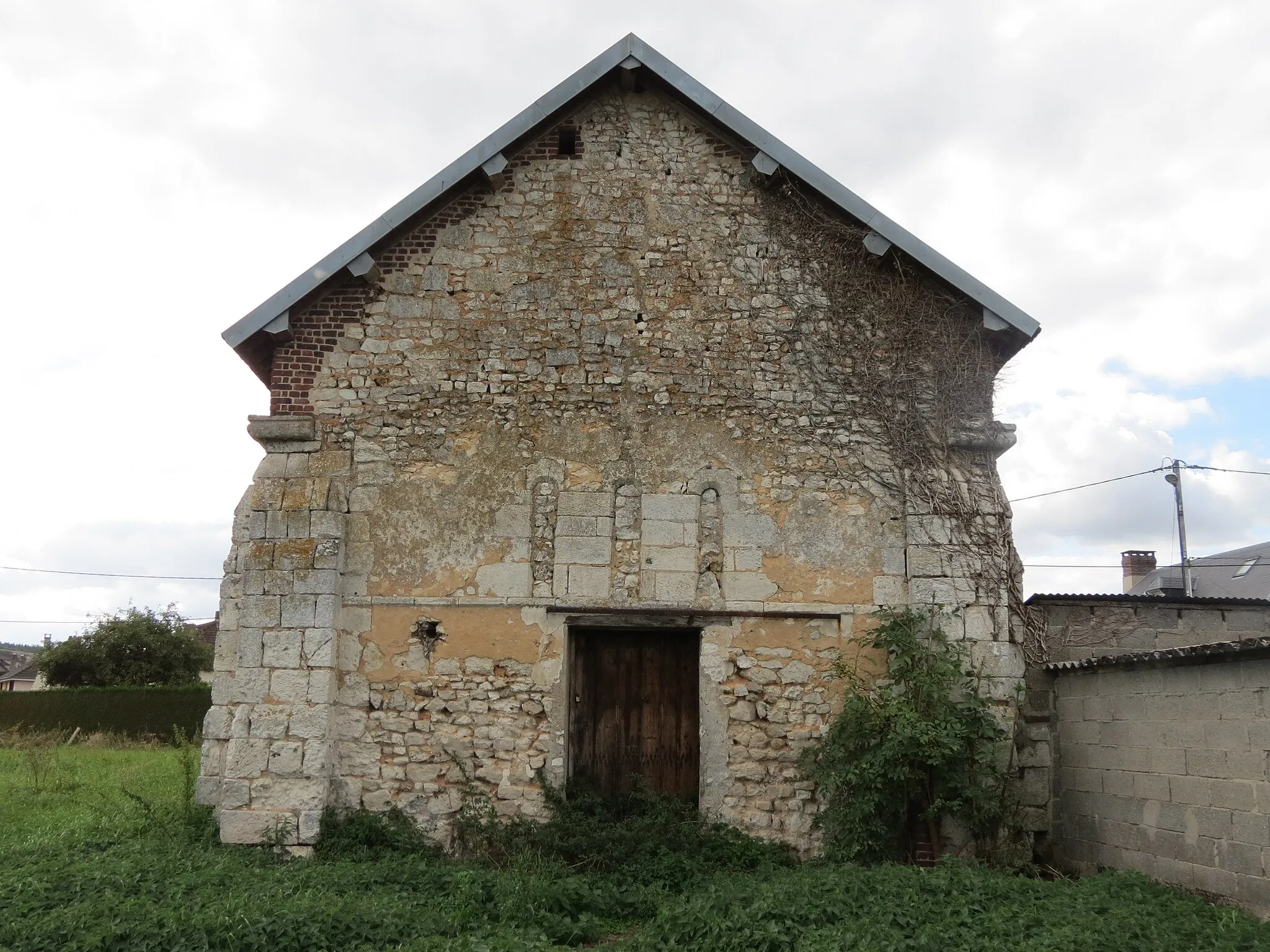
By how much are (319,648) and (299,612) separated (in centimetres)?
33

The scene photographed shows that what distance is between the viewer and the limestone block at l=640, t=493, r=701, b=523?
834 cm

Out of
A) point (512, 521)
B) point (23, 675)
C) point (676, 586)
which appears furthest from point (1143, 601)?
point (23, 675)

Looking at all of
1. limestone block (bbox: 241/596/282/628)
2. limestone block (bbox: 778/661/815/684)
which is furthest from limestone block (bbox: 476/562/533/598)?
limestone block (bbox: 778/661/815/684)

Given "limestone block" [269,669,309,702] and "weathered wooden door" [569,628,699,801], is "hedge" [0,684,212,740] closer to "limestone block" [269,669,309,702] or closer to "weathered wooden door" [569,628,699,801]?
"limestone block" [269,669,309,702]

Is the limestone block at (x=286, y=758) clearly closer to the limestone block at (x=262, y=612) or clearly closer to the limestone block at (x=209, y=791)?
the limestone block at (x=209, y=791)

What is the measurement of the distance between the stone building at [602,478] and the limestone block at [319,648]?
25 mm

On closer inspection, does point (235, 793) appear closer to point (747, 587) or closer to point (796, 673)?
point (747, 587)

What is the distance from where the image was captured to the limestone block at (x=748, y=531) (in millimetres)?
8312

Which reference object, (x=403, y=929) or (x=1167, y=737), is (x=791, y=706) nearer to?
(x=1167, y=737)

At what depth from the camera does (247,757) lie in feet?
25.7

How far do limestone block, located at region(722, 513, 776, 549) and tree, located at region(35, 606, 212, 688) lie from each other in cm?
2220

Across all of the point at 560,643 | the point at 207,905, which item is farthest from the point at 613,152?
the point at 207,905

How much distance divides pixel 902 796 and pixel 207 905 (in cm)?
487

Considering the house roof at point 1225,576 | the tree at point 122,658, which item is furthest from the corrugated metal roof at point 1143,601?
the tree at point 122,658
